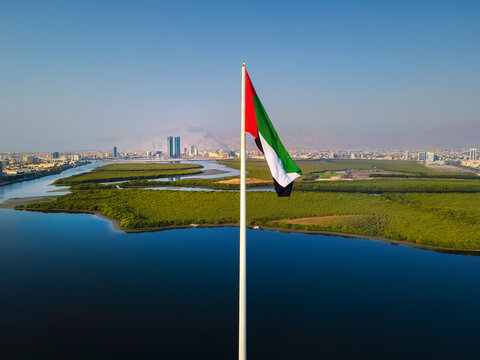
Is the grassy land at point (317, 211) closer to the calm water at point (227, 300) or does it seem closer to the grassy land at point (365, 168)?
the calm water at point (227, 300)

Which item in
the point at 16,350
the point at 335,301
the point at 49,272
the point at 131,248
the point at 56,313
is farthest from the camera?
the point at 131,248

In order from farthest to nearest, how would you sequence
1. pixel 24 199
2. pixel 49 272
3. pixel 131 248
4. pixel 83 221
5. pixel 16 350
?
pixel 24 199, pixel 83 221, pixel 131 248, pixel 49 272, pixel 16 350

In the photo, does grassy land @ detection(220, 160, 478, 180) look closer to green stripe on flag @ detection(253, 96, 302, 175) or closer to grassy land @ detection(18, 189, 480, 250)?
grassy land @ detection(18, 189, 480, 250)

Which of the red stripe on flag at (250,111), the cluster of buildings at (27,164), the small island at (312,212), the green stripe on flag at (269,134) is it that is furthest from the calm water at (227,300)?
the cluster of buildings at (27,164)

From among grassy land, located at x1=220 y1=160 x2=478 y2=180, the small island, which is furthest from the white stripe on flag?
grassy land, located at x1=220 y1=160 x2=478 y2=180

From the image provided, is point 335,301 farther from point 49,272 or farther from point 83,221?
point 83,221

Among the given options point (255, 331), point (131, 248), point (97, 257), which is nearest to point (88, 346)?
point (255, 331)

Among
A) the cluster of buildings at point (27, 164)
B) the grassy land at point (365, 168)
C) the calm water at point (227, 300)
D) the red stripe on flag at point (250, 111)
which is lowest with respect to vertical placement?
the calm water at point (227, 300)

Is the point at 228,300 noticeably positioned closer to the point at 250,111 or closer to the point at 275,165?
the point at 275,165

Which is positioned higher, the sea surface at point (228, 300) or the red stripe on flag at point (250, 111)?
the red stripe on flag at point (250, 111)
